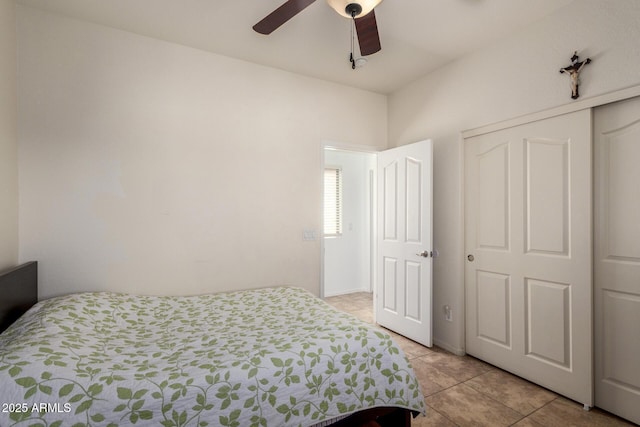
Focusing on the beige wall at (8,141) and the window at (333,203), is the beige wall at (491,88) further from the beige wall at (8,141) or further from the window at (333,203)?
the beige wall at (8,141)

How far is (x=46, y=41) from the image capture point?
2.12m

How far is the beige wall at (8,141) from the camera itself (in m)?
1.83

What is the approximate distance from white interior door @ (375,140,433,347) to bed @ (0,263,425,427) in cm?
131

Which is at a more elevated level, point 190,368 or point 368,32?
point 368,32

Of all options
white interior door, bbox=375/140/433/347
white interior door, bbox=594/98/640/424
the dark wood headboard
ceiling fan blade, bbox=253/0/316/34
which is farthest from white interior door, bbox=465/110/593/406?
the dark wood headboard

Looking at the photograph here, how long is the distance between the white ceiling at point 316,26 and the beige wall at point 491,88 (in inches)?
5.9

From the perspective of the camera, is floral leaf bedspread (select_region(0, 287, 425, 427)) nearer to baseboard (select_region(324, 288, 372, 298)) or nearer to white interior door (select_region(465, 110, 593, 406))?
white interior door (select_region(465, 110, 593, 406))

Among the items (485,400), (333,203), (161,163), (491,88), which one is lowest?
(485,400)

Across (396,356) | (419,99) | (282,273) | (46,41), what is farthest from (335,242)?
(46,41)

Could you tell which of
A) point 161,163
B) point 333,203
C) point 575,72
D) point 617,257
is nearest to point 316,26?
point 161,163

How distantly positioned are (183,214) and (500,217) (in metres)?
2.69

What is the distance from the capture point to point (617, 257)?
1.87 metres

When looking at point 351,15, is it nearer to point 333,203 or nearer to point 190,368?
point 190,368

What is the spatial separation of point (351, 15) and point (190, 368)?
6.40 ft
